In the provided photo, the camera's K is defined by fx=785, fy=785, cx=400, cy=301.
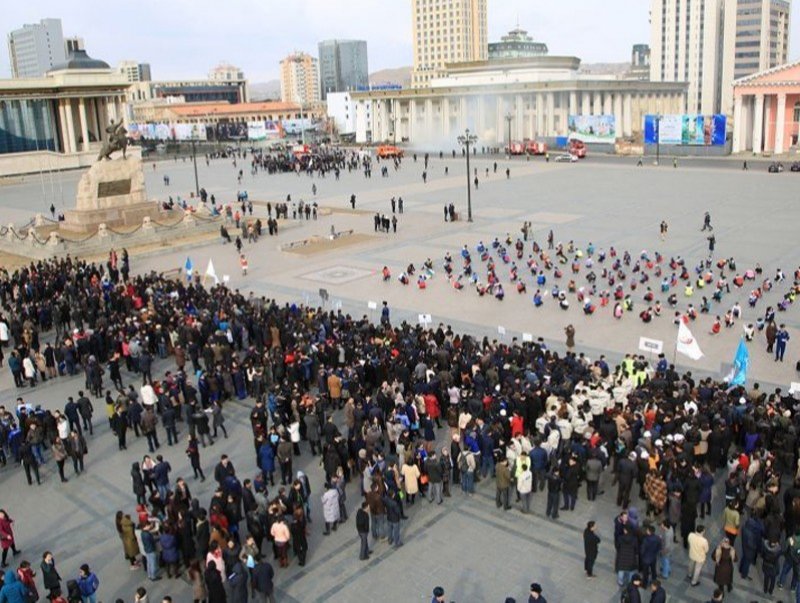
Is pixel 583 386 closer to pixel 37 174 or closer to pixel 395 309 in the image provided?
pixel 395 309

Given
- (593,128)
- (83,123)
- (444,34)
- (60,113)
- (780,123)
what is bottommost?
(780,123)

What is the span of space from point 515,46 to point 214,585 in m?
143

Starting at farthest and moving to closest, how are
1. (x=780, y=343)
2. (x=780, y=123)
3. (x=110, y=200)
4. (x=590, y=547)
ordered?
(x=780, y=123) < (x=110, y=200) < (x=780, y=343) < (x=590, y=547)

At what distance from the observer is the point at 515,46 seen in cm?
A: 14225

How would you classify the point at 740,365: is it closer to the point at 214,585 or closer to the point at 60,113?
the point at 214,585

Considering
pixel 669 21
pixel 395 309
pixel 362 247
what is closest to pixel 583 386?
pixel 395 309

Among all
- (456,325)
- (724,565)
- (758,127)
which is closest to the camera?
(724,565)

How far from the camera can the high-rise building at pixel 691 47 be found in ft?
443

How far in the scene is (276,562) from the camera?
479 inches

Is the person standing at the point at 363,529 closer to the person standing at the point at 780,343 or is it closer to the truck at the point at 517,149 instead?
the person standing at the point at 780,343

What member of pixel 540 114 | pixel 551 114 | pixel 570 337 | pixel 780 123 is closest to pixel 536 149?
pixel 551 114

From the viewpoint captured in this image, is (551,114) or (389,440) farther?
(551,114)

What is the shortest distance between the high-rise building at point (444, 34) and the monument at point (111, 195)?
131 m

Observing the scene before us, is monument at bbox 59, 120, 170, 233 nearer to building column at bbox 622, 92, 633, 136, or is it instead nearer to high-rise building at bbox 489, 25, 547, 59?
building column at bbox 622, 92, 633, 136
